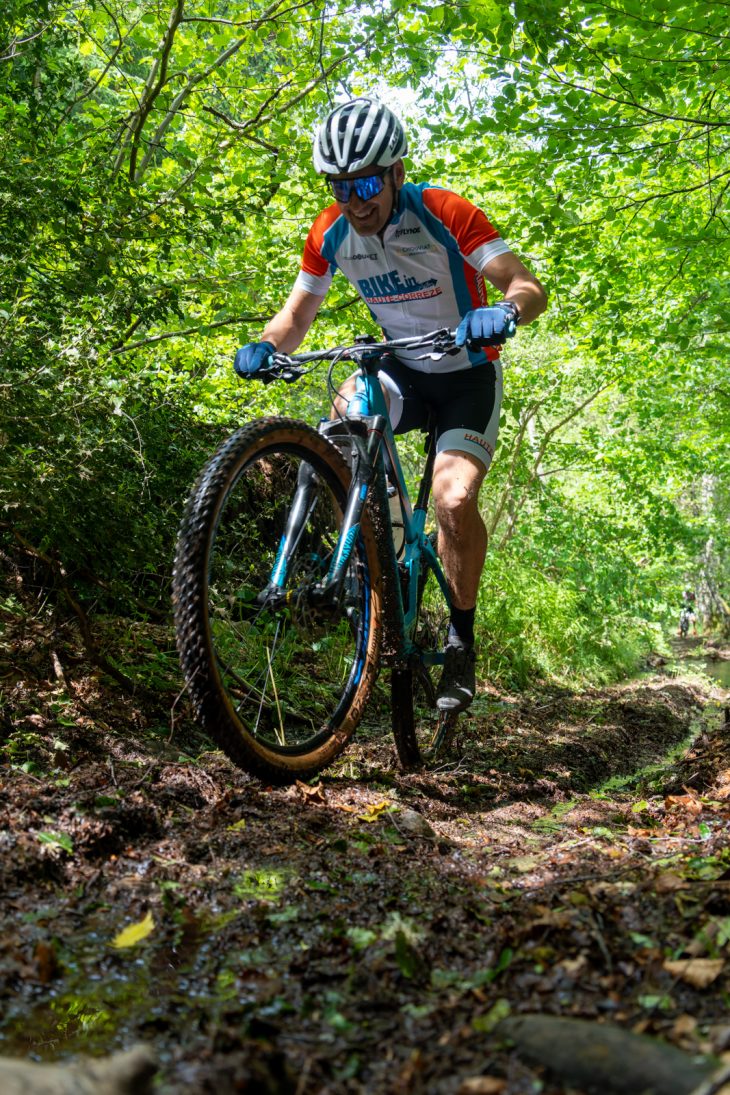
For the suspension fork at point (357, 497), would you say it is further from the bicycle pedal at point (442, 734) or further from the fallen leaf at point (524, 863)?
the bicycle pedal at point (442, 734)

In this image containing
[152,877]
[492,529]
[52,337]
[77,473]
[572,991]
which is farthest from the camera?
[492,529]

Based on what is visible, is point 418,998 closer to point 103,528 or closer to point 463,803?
point 463,803

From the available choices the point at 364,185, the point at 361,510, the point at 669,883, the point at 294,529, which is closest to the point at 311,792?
the point at 294,529

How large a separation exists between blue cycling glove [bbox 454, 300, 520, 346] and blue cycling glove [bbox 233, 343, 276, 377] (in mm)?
774

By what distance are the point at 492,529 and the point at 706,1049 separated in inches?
596

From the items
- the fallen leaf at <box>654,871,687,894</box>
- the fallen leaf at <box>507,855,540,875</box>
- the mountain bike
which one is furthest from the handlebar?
the fallen leaf at <box>654,871,687,894</box>

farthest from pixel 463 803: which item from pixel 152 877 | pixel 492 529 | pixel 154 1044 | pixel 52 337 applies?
pixel 492 529

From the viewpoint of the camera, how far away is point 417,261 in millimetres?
3785

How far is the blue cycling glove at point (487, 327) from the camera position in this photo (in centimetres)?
309

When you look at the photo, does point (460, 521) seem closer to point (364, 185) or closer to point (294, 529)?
point (294, 529)

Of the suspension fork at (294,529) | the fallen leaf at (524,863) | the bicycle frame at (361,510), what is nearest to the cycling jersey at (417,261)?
the bicycle frame at (361,510)

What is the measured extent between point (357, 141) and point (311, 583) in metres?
1.80

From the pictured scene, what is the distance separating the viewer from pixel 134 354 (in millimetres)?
5074

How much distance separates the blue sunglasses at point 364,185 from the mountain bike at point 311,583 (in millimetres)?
670
